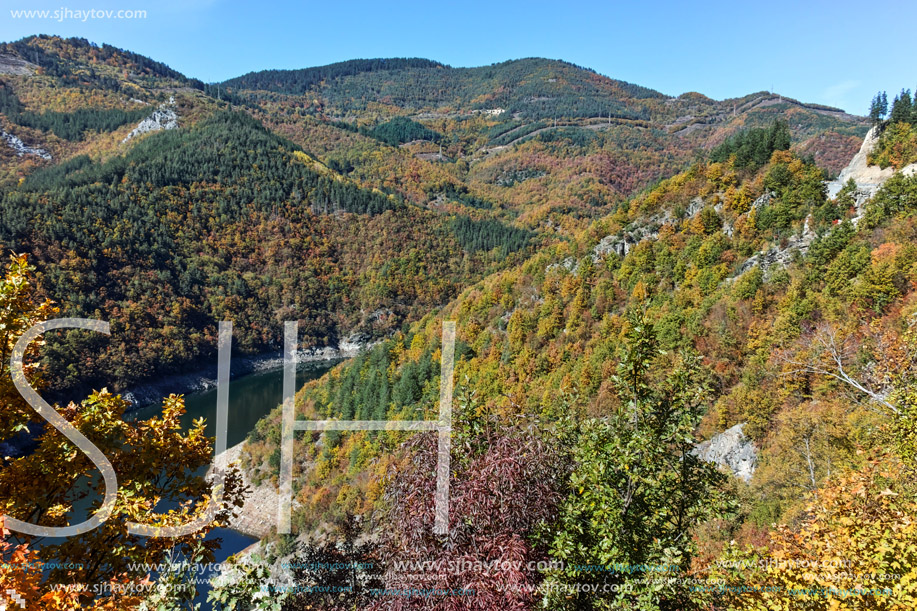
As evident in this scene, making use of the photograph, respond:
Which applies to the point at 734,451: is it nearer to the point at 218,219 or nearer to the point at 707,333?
the point at 707,333

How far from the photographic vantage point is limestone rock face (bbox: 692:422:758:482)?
65.1ft

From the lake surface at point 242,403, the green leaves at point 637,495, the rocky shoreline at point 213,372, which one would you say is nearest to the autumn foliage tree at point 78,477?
the green leaves at point 637,495

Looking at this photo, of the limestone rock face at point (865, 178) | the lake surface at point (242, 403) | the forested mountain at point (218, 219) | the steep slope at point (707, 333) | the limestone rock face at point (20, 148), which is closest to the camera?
the steep slope at point (707, 333)

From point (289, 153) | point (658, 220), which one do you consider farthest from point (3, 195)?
point (658, 220)

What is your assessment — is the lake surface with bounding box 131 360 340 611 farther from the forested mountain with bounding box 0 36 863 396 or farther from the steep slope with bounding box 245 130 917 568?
the steep slope with bounding box 245 130 917 568

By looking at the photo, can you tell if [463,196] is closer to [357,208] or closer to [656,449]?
[357,208]

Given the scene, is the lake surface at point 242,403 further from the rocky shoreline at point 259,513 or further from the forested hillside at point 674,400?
the forested hillside at point 674,400

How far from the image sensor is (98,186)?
103625 mm

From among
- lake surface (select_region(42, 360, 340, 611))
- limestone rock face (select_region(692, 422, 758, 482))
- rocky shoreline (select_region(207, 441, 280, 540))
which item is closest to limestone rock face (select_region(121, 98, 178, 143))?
lake surface (select_region(42, 360, 340, 611))

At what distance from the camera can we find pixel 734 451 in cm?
2073

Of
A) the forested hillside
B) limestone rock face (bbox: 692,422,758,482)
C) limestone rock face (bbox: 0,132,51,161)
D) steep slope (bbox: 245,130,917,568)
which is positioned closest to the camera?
the forested hillside

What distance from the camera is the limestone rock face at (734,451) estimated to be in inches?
781

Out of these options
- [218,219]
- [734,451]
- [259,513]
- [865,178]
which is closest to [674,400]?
[734,451]

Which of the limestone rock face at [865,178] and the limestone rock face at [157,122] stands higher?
the limestone rock face at [157,122]
